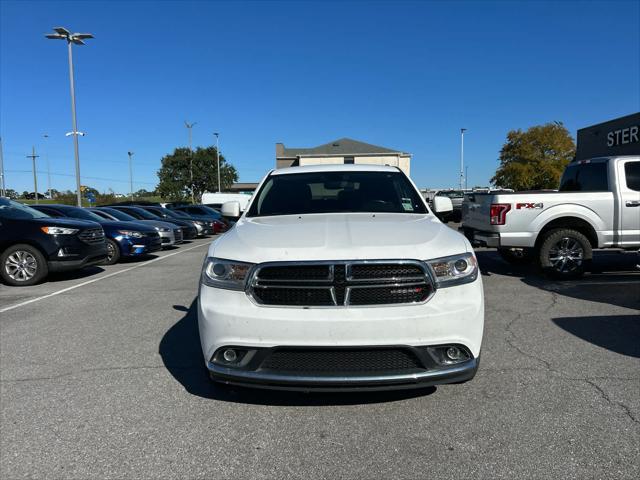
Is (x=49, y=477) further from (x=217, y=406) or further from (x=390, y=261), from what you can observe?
(x=390, y=261)

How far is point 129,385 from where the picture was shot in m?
3.63

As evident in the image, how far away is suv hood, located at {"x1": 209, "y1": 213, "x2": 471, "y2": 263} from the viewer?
2.85 m

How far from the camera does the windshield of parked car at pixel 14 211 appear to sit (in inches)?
336

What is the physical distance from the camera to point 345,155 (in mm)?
54500

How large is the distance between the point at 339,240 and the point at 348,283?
34 cm

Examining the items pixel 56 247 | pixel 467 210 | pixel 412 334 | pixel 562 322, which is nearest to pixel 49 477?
pixel 412 334

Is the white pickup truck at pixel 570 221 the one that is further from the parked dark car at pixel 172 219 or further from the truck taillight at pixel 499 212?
the parked dark car at pixel 172 219

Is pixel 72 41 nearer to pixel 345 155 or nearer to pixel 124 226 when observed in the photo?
pixel 124 226

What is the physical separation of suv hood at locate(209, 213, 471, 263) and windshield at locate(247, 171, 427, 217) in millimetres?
552

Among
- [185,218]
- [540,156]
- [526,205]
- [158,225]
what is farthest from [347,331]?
[540,156]

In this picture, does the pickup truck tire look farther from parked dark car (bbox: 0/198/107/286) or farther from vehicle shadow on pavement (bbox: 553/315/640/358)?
parked dark car (bbox: 0/198/107/286)

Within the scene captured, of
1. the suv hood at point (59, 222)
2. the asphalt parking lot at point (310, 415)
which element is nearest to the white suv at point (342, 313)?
the asphalt parking lot at point (310, 415)

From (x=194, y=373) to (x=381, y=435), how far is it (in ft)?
5.79

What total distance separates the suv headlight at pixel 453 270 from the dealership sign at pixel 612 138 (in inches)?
693
